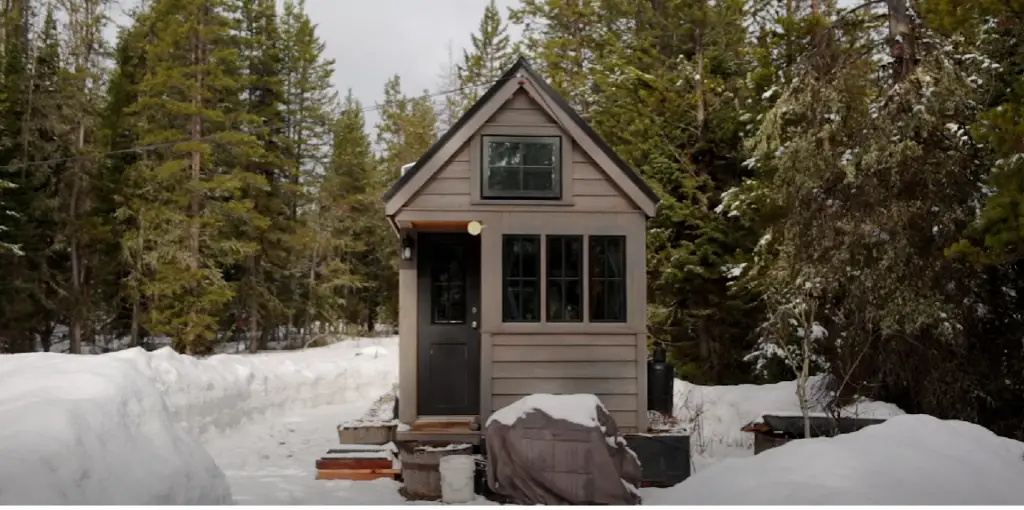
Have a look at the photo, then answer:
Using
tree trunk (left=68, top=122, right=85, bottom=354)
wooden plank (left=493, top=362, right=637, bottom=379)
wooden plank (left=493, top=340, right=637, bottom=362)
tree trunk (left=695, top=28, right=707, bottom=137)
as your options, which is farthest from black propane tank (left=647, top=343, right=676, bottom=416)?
tree trunk (left=68, top=122, right=85, bottom=354)

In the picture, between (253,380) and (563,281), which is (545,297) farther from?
(253,380)

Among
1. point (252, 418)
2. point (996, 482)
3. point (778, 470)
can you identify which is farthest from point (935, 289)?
point (252, 418)

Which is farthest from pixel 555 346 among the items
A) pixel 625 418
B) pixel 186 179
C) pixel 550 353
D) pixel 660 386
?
pixel 186 179

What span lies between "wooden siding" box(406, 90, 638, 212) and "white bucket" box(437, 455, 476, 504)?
285cm

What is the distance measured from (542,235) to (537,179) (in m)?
0.69

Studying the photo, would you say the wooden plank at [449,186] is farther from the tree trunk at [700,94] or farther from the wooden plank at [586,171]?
the tree trunk at [700,94]

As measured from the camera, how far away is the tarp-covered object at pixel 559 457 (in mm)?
6676

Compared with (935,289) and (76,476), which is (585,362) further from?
(76,476)

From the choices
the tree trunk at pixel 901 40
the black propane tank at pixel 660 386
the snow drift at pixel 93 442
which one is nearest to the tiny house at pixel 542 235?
the black propane tank at pixel 660 386

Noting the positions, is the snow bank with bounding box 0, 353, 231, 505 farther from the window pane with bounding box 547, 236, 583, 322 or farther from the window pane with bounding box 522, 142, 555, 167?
the window pane with bounding box 522, 142, 555, 167

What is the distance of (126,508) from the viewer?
332 cm

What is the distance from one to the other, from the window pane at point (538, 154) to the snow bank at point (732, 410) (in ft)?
14.2

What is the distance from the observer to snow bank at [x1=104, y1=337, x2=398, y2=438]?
397 inches

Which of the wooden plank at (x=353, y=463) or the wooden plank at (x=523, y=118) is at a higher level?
the wooden plank at (x=523, y=118)
